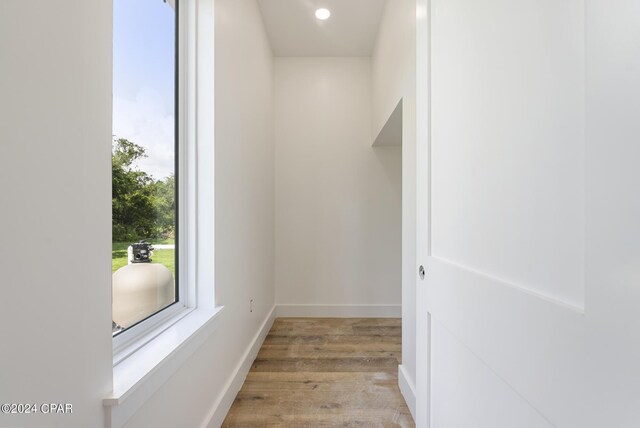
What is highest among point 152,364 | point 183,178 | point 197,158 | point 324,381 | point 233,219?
point 197,158

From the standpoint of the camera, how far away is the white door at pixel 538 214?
1.22 ft

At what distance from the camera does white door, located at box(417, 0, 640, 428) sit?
0.37 meters

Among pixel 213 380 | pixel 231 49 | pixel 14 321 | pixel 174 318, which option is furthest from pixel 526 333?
pixel 231 49

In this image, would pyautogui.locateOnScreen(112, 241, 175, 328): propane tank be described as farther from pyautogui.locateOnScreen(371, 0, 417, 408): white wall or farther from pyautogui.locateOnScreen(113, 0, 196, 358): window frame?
pyautogui.locateOnScreen(371, 0, 417, 408): white wall

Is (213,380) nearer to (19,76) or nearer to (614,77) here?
(19,76)

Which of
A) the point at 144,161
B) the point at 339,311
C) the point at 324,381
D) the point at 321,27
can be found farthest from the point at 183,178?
the point at 339,311

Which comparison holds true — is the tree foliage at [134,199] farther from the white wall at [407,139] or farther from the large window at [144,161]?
the white wall at [407,139]

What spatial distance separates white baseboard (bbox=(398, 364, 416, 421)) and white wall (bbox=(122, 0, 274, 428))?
104 centimetres

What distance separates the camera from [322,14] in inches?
101

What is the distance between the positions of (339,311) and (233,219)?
196 centimetres

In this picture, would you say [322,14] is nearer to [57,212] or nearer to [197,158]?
[197,158]

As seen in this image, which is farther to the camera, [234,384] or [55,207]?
[234,384]

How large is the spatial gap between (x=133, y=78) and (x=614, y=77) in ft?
4.29

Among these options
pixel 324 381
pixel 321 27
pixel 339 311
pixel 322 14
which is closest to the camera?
pixel 324 381
